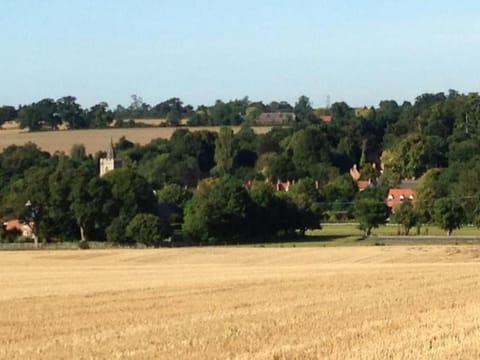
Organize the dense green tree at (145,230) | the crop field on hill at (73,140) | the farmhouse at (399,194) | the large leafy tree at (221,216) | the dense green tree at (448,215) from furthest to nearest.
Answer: the crop field on hill at (73,140) → the farmhouse at (399,194) → the dense green tree at (448,215) → the large leafy tree at (221,216) → the dense green tree at (145,230)

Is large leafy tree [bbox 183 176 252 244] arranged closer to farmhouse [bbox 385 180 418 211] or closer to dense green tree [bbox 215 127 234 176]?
farmhouse [bbox 385 180 418 211]

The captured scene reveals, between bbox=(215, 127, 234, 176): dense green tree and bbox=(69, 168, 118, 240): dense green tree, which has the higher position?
bbox=(215, 127, 234, 176): dense green tree

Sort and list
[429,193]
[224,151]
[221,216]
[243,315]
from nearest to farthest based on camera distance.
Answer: [243,315], [221,216], [429,193], [224,151]

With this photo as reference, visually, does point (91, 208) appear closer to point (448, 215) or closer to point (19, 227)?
point (19, 227)

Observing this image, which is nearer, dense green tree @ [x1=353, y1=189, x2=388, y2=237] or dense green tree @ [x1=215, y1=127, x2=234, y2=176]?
dense green tree @ [x1=353, y1=189, x2=388, y2=237]

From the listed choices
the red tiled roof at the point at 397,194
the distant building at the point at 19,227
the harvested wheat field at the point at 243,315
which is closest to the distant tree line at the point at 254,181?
the distant building at the point at 19,227

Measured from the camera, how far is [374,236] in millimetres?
93562

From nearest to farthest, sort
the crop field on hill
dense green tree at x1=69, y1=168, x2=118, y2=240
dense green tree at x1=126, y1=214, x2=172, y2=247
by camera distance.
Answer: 1. dense green tree at x1=126, y1=214, x2=172, y2=247
2. dense green tree at x1=69, y1=168, x2=118, y2=240
3. the crop field on hill

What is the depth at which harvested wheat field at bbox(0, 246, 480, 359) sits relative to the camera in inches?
837

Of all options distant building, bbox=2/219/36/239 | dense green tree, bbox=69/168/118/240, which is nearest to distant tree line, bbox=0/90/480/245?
dense green tree, bbox=69/168/118/240

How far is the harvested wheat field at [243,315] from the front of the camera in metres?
21.2

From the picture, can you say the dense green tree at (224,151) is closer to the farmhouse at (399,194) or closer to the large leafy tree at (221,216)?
the farmhouse at (399,194)

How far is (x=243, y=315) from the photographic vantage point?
88.1 ft

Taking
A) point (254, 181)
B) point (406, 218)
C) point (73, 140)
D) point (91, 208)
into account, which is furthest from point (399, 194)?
point (73, 140)
